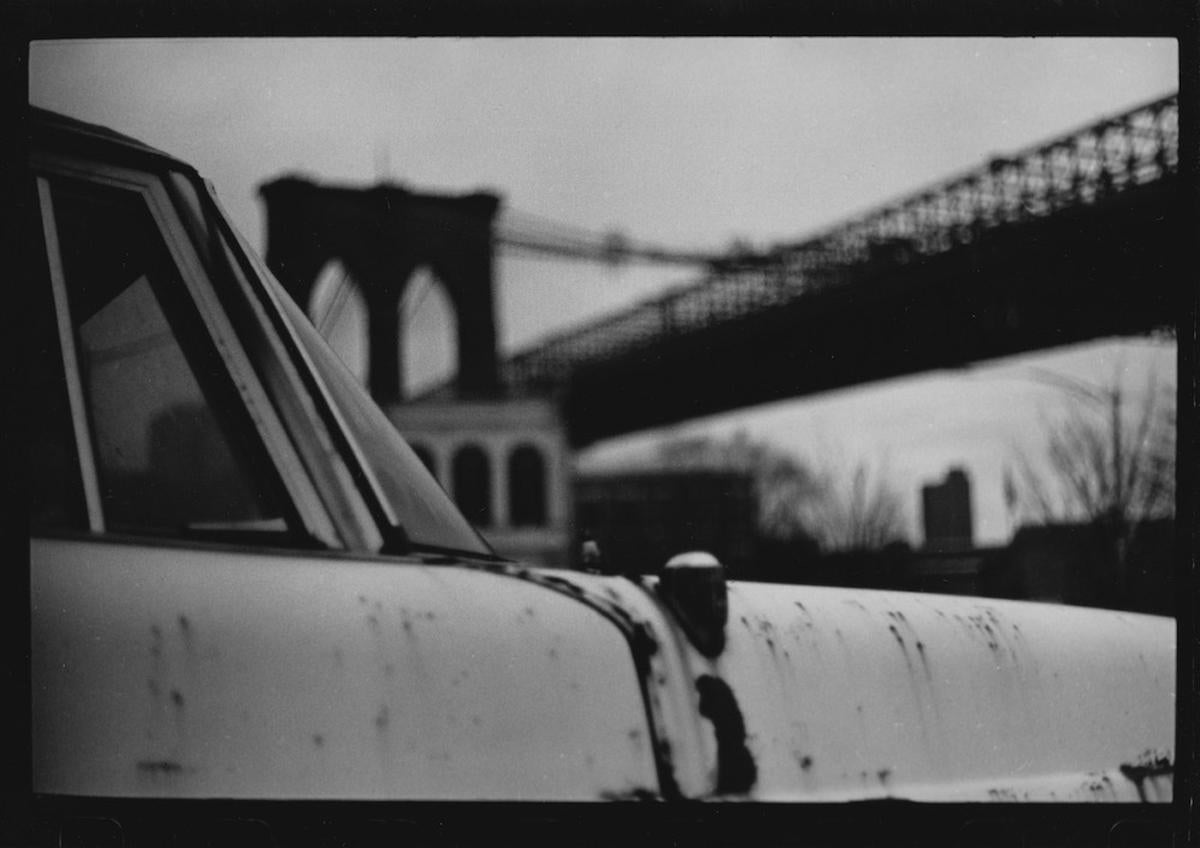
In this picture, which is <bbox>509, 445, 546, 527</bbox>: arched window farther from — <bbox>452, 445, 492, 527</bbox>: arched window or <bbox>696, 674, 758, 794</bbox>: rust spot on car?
<bbox>696, 674, 758, 794</bbox>: rust spot on car

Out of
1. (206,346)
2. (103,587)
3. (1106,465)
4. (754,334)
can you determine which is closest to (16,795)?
(103,587)

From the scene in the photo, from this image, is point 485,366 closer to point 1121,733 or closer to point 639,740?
point 639,740

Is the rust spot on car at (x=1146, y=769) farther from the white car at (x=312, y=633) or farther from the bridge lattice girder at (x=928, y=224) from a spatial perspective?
the bridge lattice girder at (x=928, y=224)

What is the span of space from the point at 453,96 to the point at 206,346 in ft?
2.15

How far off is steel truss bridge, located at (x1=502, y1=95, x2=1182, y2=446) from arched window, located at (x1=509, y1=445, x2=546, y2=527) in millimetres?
149

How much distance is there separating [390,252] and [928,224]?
1.04m

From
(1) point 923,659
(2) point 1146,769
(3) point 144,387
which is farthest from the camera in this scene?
(2) point 1146,769

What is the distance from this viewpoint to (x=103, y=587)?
1858mm

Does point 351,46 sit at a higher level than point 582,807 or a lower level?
higher

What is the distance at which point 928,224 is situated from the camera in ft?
8.04

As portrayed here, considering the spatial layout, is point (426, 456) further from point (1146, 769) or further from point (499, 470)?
point (1146, 769)

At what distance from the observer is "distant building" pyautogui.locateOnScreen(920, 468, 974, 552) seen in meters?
2.24

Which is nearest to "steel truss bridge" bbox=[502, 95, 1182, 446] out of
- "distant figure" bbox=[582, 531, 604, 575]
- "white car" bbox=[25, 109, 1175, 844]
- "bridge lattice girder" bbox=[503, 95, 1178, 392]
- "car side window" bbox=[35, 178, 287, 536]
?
"bridge lattice girder" bbox=[503, 95, 1178, 392]

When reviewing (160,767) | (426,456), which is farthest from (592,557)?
(160,767)
